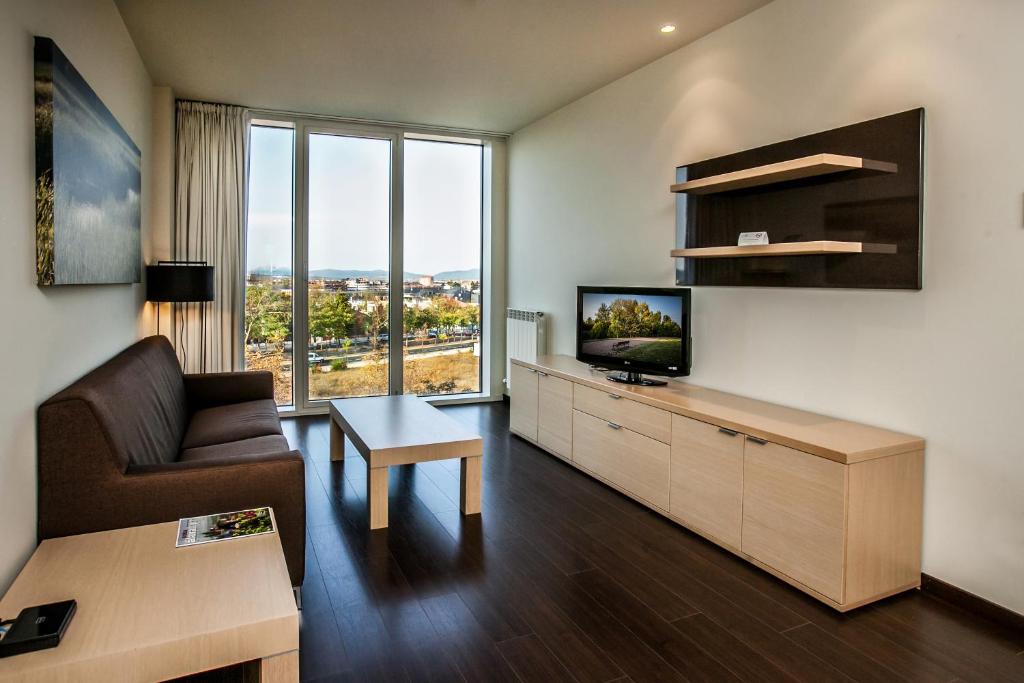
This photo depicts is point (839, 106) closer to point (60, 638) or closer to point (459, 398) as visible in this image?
point (60, 638)

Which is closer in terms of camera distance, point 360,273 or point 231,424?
point 231,424

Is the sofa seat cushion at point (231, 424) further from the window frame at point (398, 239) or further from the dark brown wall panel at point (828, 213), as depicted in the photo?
the dark brown wall panel at point (828, 213)

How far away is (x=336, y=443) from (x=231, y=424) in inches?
33.9

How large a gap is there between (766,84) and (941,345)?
5.26 feet

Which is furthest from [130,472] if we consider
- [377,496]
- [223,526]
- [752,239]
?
[752,239]

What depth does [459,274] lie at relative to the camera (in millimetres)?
6445

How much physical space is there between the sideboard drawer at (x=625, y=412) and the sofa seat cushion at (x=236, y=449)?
1.83m

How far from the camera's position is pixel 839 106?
9.62 ft

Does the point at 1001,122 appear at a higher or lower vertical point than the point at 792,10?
lower

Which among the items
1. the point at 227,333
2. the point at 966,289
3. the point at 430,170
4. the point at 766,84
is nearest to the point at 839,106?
the point at 766,84

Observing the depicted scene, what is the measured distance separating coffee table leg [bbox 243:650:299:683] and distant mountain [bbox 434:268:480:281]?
5001mm

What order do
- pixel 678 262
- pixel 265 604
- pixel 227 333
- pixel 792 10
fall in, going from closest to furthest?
pixel 265 604 → pixel 792 10 → pixel 678 262 → pixel 227 333

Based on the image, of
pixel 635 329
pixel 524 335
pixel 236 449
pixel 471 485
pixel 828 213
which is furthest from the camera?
pixel 524 335

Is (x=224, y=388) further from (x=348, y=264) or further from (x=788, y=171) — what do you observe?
(x=788, y=171)
